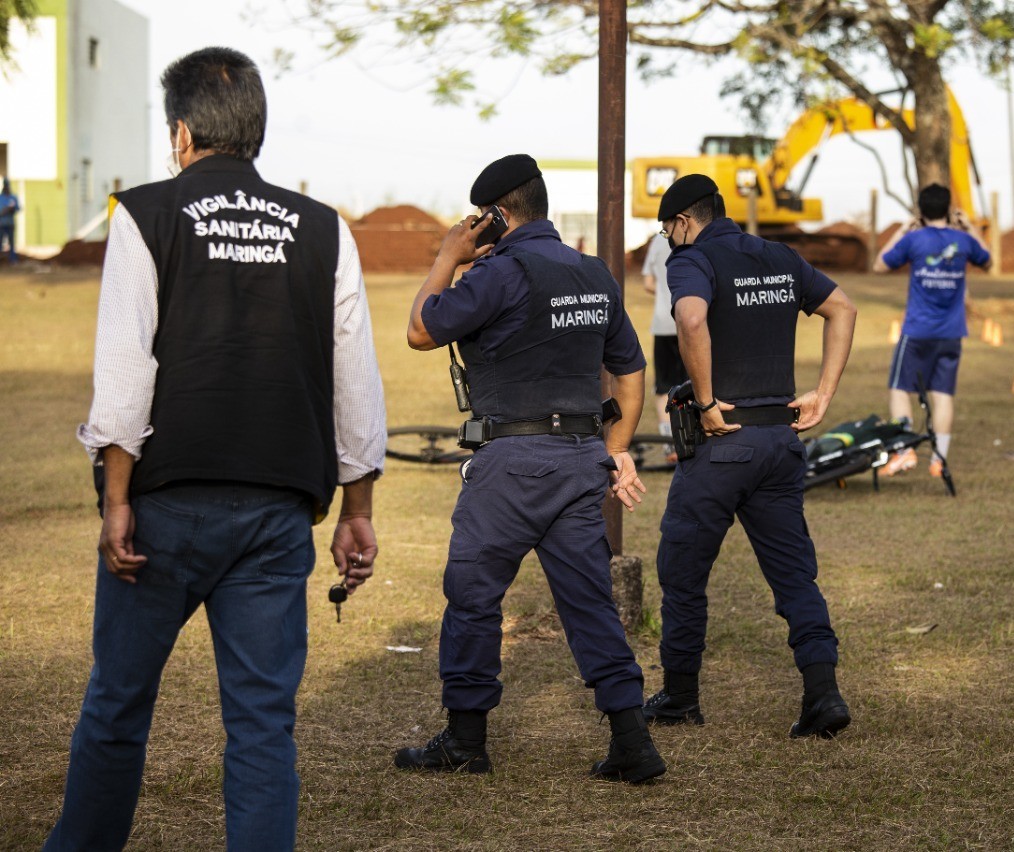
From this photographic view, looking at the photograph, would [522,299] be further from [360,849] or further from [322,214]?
[360,849]

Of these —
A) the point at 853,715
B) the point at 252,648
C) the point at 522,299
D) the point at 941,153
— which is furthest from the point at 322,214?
the point at 941,153

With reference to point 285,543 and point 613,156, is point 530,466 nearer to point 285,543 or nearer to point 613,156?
point 285,543

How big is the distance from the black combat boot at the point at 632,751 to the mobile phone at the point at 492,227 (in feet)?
5.09

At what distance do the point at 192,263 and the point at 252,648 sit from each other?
833 millimetres

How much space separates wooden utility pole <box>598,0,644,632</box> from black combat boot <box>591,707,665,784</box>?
1.70 metres

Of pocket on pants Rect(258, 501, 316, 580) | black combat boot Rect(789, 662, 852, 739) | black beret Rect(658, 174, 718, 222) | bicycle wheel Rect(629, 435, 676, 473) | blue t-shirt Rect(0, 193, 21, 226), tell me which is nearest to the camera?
pocket on pants Rect(258, 501, 316, 580)

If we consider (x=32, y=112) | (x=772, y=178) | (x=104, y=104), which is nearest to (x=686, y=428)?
(x=772, y=178)

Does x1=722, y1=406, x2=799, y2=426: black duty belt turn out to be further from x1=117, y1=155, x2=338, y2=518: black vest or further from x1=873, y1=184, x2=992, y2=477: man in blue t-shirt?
x1=873, y1=184, x2=992, y2=477: man in blue t-shirt

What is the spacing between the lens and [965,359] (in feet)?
68.5

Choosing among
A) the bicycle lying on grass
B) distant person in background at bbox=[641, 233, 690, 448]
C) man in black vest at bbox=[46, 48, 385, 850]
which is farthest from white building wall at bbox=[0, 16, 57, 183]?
man in black vest at bbox=[46, 48, 385, 850]

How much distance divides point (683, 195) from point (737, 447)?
0.94 m

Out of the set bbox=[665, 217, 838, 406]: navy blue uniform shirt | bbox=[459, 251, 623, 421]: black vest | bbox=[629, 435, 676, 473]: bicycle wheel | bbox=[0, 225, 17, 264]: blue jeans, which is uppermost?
bbox=[0, 225, 17, 264]: blue jeans

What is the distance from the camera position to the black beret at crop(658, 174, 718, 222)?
16.8ft

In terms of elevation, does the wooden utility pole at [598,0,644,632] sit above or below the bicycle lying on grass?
above
